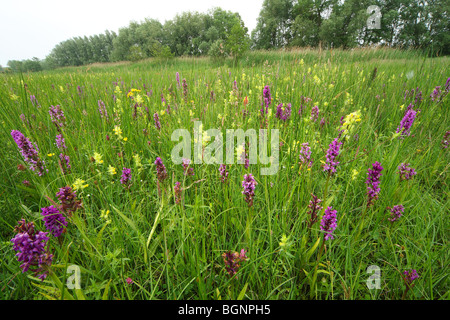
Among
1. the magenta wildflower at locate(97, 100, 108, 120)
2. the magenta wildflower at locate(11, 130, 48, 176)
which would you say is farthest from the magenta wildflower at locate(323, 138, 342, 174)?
the magenta wildflower at locate(97, 100, 108, 120)

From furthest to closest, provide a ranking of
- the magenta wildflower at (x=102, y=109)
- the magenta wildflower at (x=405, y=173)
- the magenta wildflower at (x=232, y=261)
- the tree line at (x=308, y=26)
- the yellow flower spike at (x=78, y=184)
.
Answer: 1. the tree line at (x=308, y=26)
2. the magenta wildflower at (x=102, y=109)
3. the magenta wildflower at (x=405, y=173)
4. the yellow flower spike at (x=78, y=184)
5. the magenta wildflower at (x=232, y=261)

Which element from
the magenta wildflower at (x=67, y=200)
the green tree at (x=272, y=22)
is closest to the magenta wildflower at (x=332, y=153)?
the magenta wildflower at (x=67, y=200)

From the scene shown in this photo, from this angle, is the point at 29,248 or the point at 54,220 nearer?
the point at 29,248

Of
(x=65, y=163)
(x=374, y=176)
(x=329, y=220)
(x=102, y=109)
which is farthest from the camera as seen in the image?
(x=102, y=109)

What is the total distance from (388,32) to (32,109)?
55316 millimetres

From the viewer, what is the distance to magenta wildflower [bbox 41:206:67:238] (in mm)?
1077

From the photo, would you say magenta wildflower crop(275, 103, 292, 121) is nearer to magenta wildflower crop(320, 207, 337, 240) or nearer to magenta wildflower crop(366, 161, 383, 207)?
magenta wildflower crop(366, 161, 383, 207)

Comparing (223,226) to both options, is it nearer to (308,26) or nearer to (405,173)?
(405,173)

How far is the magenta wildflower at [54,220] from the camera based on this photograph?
1.08 m

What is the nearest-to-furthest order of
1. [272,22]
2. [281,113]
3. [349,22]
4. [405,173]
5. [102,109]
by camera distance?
[405,173] → [281,113] → [102,109] → [349,22] → [272,22]

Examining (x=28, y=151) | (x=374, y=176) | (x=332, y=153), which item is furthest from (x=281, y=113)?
(x=28, y=151)

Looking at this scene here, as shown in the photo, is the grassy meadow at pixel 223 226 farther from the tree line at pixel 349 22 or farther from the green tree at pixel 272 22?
the green tree at pixel 272 22

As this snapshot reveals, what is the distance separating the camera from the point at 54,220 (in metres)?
1.10

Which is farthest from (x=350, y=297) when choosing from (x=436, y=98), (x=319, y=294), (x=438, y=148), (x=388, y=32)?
(x=388, y=32)
